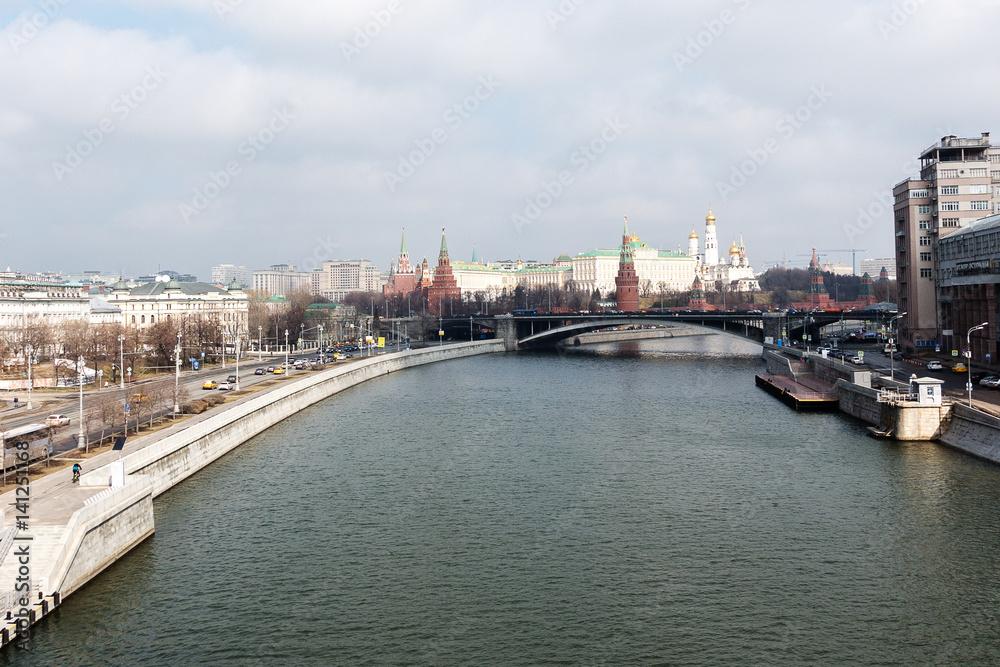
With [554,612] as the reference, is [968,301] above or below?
above

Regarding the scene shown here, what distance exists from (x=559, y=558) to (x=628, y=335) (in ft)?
267

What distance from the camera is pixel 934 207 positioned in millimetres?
48906

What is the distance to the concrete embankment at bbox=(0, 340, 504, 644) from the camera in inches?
571

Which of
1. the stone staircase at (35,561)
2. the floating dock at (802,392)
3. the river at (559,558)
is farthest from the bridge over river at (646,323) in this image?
the stone staircase at (35,561)

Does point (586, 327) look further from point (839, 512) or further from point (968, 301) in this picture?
point (839, 512)

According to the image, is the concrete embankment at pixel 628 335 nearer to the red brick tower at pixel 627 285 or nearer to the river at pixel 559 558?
the red brick tower at pixel 627 285

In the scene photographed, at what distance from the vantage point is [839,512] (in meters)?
20.7

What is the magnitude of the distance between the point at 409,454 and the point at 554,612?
1400 cm

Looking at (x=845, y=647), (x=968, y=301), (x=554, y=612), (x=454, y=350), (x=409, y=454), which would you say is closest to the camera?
(x=845, y=647)

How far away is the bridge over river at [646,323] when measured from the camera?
67.2 m

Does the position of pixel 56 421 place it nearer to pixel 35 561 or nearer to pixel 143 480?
pixel 143 480

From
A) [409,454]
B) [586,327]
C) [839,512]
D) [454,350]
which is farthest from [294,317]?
[839,512]

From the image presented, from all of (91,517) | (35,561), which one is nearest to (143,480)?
(91,517)

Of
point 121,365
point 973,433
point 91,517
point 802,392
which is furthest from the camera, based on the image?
point 802,392
